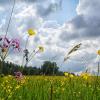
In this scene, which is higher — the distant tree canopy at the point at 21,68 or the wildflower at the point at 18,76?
the distant tree canopy at the point at 21,68

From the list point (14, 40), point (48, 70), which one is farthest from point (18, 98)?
point (14, 40)

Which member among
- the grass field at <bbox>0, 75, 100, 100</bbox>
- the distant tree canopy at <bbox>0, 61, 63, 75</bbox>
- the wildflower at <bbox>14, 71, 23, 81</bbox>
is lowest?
the grass field at <bbox>0, 75, 100, 100</bbox>

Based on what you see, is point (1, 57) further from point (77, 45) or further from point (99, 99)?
point (99, 99)

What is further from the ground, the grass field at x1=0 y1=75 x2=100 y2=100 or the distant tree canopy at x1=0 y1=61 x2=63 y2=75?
the distant tree canopy at x1=0 y1=61 x2=63 y2=75

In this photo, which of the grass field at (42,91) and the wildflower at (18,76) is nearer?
the wildflower at (18,76)

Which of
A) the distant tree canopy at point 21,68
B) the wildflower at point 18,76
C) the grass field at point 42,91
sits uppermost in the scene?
the distant tree canopy at point 21,68

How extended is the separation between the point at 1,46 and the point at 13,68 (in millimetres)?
1230

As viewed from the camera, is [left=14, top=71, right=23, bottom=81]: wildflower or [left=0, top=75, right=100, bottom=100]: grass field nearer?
[left=14, top=71, right=23, bottom=81]: wildflower

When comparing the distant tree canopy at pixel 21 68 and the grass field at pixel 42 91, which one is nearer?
the distant tree canopy at pixel 21 68

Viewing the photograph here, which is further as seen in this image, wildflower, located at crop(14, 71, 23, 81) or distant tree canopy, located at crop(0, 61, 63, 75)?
distant tree canopy, located at crop(0, 61, 63, 75)

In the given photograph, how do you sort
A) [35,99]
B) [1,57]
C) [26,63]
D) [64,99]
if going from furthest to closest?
1. [64,99]
2. [35,99]
3. [26,63]
4. [1,57]

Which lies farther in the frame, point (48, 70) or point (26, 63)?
point (48, 70)

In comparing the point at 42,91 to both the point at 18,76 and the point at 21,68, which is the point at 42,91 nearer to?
the point at 21,68

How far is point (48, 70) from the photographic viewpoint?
19.5ft
